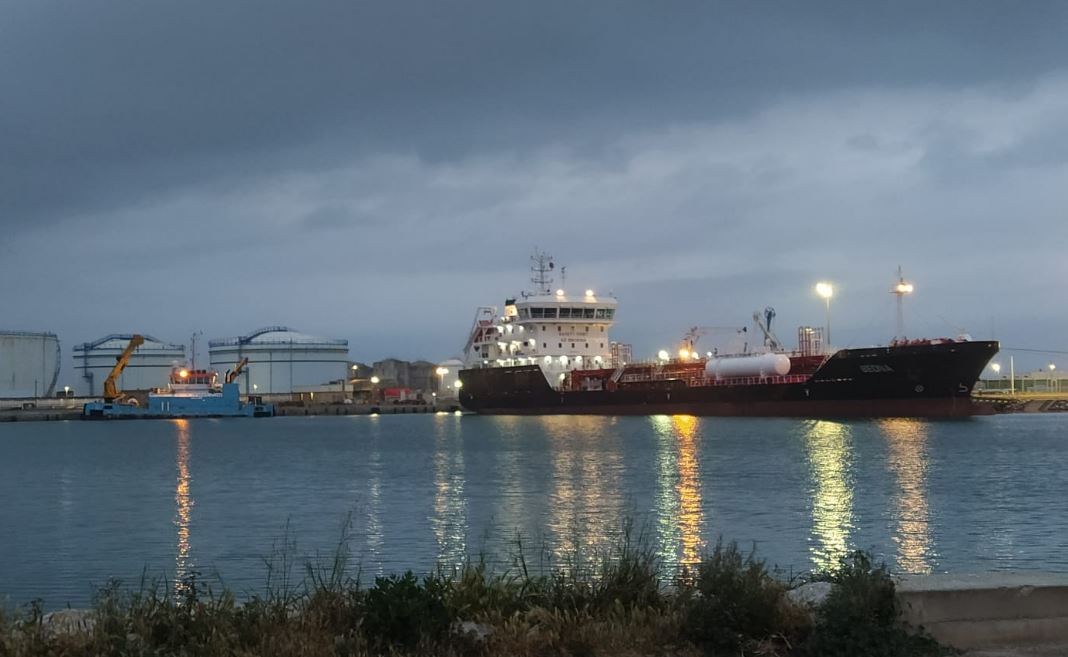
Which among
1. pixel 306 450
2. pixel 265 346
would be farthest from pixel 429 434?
pixel 265 346

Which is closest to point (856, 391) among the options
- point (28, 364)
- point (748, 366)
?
point (748, 366)

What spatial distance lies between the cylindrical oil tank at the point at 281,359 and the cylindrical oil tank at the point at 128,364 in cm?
650

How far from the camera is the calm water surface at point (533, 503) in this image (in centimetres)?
1633

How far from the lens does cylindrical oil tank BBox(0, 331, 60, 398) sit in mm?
117562

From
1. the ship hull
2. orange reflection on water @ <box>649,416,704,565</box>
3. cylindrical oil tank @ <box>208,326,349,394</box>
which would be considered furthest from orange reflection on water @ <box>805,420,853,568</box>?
cylindrical oil tank @ <box>208,326,349,394</box>

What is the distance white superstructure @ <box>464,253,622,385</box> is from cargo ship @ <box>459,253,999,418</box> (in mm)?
78

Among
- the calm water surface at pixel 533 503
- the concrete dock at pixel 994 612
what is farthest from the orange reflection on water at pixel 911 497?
the concrete dock at pixel 994 612

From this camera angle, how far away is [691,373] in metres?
64.4

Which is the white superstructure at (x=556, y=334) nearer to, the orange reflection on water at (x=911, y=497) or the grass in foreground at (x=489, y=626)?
the orange reflection on water at (x=911, y=497)

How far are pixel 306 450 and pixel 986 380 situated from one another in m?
111

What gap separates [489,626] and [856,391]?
160 ft

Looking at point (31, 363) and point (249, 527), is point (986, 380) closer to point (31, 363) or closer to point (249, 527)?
point (31, 363)

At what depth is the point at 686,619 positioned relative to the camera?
652 cm

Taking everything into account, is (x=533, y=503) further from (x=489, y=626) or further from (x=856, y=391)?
(x=856, y=391)
